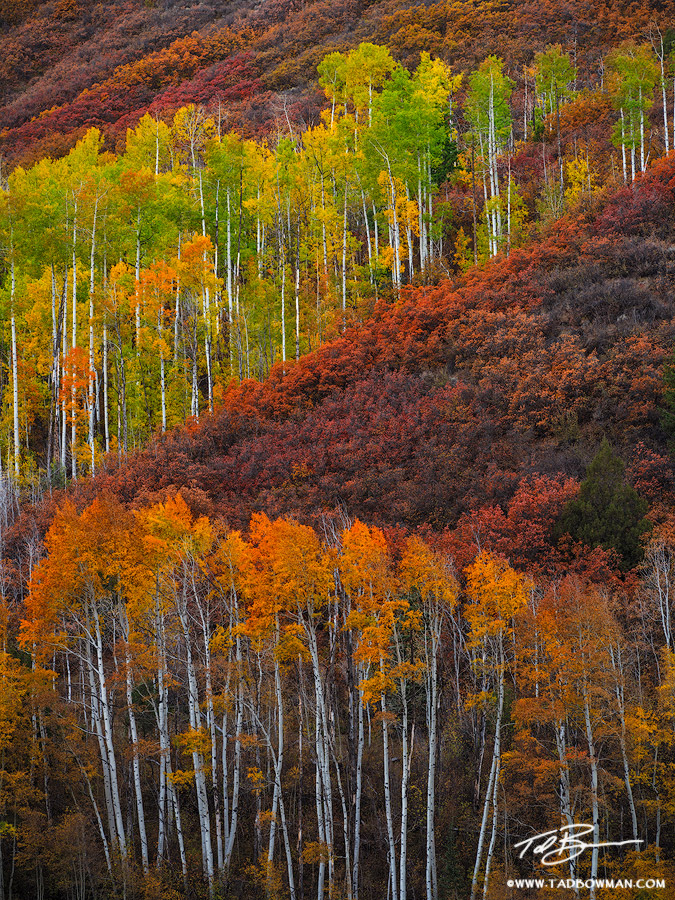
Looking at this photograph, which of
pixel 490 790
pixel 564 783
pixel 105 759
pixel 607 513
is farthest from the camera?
pixel 607 513

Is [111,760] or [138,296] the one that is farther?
[138,296]

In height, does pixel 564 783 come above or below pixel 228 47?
below

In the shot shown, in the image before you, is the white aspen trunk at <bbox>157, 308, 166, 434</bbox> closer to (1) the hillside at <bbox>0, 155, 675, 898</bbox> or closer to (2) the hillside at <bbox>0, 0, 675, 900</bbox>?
(2) the hillside at <bbox>0, 0, 675, 900</bbox>

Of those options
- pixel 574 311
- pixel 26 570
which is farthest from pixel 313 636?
pixel 574 311

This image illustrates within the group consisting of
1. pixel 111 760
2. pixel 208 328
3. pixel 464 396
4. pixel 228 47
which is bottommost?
pixel 111 760

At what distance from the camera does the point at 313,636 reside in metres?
→ 18.5

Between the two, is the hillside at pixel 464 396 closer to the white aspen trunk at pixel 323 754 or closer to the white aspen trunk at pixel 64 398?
the white aspen trunk at pixel 64 398

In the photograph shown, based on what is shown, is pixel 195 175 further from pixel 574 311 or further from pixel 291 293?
pixel 574 311

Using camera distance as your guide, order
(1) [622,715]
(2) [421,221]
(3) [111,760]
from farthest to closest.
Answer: (2) [421,221] → (3) [111,760] → (1) [622,715]

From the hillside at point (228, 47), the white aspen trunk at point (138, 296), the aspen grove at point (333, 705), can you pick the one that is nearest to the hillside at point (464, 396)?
the white aspen trunk at point (138, 296)

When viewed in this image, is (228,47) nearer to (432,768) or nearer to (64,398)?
(64,398)

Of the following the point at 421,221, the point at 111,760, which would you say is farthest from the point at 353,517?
the point at 421,221
